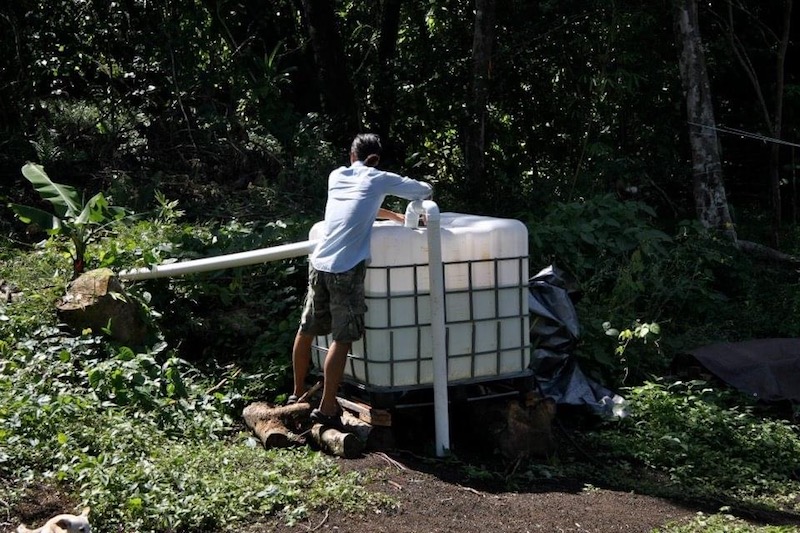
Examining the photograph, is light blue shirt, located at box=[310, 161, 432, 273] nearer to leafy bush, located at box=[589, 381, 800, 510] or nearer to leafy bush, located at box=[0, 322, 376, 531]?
leafy bush, located at box=[0, 322, 376, 531]

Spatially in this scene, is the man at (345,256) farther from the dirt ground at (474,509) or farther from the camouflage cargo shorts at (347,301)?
the dirt ground at (474,509)

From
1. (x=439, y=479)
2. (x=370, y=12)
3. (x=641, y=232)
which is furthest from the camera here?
(x=370, y=12)

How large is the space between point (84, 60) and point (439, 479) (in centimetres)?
688

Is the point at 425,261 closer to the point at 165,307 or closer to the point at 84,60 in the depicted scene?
the point at 165,307

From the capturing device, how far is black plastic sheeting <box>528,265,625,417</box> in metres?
6.62

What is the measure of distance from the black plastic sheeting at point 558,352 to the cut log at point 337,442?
62.1 inches

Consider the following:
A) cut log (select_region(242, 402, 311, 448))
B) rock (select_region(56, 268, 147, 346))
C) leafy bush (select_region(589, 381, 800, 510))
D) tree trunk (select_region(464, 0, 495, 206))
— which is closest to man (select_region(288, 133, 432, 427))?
cut log (select_region(242, 402, 311, 448))

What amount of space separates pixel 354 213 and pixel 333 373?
0.85 metres

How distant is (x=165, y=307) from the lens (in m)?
6.79

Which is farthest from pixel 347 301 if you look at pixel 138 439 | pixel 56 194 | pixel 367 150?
pixel 56 194

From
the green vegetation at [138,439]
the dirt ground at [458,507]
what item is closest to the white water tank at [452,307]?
the dirt ground at [458,507]

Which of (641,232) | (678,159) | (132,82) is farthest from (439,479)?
(678,159)

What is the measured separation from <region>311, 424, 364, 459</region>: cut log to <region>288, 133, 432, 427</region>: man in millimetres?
79

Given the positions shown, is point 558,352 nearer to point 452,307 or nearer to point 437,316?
point 452,307
